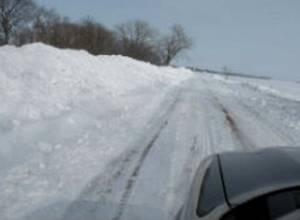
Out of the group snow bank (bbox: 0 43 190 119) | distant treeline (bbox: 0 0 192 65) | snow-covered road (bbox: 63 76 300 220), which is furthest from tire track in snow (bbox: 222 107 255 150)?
distant treeline (bbox: 0 0 192 65)

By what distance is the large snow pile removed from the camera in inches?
254

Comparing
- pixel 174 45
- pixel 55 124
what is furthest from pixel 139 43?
pixel 55 124

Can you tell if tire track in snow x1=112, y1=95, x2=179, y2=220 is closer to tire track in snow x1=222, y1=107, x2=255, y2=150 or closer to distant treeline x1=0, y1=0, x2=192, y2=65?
tire track in snow x1=222, y1=107, x2=255, y2=150

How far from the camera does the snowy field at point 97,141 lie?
5.92 meters

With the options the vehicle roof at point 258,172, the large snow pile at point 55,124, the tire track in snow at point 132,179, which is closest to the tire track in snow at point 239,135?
the tire track in snow at point 132,179

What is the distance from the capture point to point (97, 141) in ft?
31.3

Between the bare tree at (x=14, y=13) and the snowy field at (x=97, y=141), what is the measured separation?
4207cm

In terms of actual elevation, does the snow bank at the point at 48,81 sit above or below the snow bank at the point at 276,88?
above

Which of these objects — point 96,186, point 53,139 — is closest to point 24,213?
point 96,186

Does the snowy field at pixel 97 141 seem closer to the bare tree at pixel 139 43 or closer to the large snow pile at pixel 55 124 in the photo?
the large snow pile at pixel 55 124

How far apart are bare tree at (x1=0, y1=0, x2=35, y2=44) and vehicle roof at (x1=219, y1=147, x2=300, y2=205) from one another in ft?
192

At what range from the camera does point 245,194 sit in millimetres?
2645

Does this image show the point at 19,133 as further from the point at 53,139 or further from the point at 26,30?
the point at 26,30

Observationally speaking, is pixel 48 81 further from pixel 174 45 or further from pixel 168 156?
pixel 174 45
